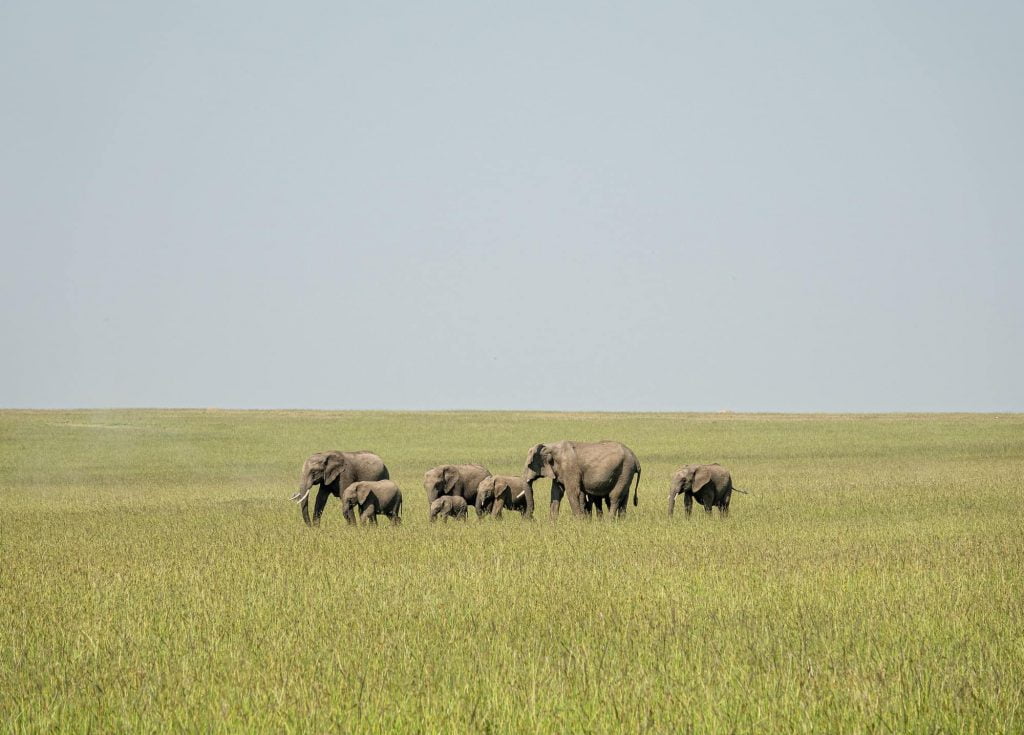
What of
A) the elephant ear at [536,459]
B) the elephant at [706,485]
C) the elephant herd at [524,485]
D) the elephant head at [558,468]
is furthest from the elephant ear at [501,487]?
the elephant at [706,485]

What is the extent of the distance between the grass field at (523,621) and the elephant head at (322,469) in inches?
38.0

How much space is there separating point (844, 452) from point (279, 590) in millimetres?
47784

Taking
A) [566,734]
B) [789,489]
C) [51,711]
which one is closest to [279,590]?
[51,711]

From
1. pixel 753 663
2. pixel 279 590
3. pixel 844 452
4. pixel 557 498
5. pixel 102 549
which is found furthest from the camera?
pixel 844 452

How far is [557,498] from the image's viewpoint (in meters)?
24.1

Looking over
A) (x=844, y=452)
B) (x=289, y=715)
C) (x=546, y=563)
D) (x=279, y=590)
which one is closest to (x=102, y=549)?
(x=279, y=590)

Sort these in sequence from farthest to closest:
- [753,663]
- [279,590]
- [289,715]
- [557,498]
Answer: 1. [557,498]
2. [279,590]
3. [753,663]
4. [289,715]

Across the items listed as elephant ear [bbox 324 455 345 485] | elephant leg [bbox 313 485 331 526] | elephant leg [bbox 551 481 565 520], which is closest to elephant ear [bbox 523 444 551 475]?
elephant leg [bbox 551 481 565 520]

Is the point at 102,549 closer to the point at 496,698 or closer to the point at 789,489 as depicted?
the point at 496,698

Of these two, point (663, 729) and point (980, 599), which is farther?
point (980, 599)

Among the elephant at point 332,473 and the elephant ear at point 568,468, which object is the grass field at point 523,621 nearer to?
the elephant at point 332,473

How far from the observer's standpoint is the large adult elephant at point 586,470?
77.9 ft

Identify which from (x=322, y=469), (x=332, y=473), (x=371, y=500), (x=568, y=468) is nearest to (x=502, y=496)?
(x=568, y=468)

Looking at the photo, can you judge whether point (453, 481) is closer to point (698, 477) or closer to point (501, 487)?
point (501, 487)
